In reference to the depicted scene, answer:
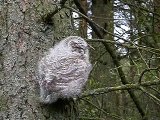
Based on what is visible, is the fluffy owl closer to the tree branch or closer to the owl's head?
the owl's head

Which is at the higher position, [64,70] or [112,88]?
[64,70]

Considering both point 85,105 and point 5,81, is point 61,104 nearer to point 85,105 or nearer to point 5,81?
point 5,81

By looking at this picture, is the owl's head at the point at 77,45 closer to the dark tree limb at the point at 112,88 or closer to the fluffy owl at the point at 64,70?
the fluffy owl at the point at 64,70

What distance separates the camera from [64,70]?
1.13 meters

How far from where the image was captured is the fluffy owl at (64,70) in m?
1.13

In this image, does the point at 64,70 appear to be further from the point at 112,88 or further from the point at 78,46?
the point at 112,88

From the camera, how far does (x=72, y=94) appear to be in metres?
1.16

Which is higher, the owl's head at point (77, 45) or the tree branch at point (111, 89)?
the owl's head at point (77, 45)

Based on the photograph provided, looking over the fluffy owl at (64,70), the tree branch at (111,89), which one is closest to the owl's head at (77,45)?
the fluffy owl at (64,70)

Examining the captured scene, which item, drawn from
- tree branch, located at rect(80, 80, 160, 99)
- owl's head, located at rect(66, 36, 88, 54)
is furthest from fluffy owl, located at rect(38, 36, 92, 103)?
tree branch, located at rect(80, 80, 160, 99)

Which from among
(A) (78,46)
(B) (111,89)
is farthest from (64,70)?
(B) (111,89)

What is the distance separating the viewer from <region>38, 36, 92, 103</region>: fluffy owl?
113 centimetres

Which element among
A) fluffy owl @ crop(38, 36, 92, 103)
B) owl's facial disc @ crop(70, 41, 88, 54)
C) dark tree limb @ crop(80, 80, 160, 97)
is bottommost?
dark tree limb @ crop(80, 80, 160, 97)

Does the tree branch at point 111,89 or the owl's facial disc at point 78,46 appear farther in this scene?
the tree branch at point 111,89
